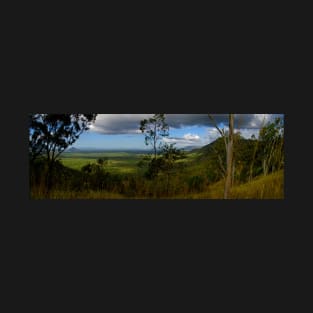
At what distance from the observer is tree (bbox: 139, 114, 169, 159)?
8.79 m

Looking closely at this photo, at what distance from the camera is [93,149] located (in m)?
8.94

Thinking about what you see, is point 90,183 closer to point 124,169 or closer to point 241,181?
point 124,169

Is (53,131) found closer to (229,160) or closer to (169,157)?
(169,157)

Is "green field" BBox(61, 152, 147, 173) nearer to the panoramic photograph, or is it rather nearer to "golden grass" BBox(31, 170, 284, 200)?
the panoramic photograph

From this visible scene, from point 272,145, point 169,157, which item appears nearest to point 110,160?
point 169,157

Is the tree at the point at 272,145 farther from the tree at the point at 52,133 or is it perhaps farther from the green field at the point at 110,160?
the tree at the point at 52,133

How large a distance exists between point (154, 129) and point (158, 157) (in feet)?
1.61

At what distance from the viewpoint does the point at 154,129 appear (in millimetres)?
8836

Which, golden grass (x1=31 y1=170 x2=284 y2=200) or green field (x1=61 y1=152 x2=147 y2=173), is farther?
green field (x1=61 y1=152 x2=147 y2=173)

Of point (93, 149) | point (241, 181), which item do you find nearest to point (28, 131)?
point (93, 149)

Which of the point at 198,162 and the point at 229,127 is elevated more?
the point at 229,127

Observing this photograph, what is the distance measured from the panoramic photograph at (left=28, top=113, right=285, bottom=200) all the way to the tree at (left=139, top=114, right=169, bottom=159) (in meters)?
0.02

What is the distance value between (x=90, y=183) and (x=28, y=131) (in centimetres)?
134

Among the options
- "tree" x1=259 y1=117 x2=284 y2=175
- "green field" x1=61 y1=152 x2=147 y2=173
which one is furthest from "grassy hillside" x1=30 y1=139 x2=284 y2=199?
"tree" x1=259 y1=117 x2=284 y2=175
